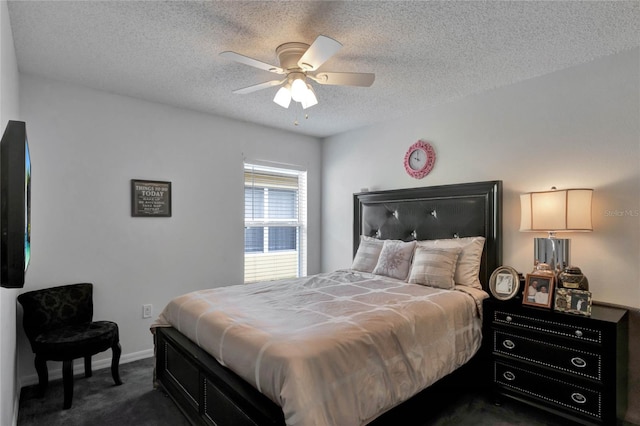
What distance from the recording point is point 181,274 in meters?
3.57

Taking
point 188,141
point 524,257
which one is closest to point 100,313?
point 188,141

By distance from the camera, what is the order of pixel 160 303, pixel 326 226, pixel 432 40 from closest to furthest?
pixel 432 40, pixel 160 303, pixel 326 226

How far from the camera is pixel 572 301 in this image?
2219mm

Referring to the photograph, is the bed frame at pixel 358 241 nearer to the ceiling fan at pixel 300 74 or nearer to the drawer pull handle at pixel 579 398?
the drawer pull handle at pixel 579 398

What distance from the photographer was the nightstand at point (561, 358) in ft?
6.65

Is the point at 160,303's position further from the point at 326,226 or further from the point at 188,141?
the point at 326,226

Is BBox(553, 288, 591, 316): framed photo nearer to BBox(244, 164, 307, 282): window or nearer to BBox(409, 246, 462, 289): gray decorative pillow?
BBox(409, 246, 462, 289): gray decorative pillow

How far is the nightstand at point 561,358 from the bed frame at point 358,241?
2.05 ft

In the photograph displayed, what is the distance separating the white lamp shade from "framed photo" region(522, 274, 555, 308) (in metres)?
0.35

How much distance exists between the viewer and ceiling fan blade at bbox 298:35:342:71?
1771mm

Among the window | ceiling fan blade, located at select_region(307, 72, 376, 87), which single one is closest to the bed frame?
the window

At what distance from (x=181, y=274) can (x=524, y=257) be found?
10.9 ft

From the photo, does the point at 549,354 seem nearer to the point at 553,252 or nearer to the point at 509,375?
the point at 509,375

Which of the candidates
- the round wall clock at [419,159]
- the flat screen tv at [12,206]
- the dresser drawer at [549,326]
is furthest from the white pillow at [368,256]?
the flat screen tv at [12,206]
